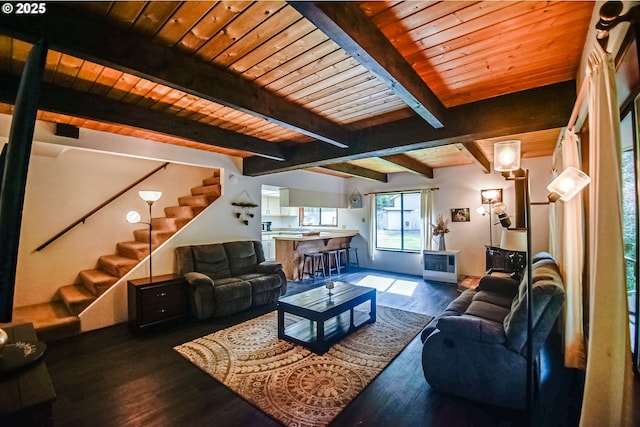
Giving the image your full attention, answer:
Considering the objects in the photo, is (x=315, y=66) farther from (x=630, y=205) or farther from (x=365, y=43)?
(x=630, y=205)

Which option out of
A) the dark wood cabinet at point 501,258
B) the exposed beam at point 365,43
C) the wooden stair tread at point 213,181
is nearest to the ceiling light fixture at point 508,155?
the exposed beam at point 365,43

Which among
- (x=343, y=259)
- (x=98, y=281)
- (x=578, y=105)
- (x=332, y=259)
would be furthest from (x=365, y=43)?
(x=343, y=259)

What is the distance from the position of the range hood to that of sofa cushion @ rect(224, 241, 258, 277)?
75.9 inches

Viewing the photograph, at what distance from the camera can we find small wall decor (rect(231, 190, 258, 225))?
16.6 feet

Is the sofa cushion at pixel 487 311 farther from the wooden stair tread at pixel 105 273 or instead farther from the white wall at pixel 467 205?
the wooden stair tread at pixel 105 273

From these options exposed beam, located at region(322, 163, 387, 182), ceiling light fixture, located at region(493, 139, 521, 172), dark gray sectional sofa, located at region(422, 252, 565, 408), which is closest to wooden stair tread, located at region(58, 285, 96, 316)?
exposed beam, located at region(322, 163, 387, 182)

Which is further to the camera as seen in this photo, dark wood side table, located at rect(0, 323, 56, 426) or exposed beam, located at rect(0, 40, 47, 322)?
dark wood side table, located at rect(0, 323, 56, 426)

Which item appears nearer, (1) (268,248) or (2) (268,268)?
(2) (268,268)

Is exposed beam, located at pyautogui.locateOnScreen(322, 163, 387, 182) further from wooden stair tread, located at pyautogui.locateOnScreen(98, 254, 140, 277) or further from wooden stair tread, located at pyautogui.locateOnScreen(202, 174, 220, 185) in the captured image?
wooden stair tread, located at pyautogui.locateOnScreen(98, 254, 140, 277)

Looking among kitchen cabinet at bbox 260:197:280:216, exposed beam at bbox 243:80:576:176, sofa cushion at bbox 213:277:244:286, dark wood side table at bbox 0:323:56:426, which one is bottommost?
sofa cushion at bbox 213:277:244:286

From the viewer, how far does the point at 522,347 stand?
6.62 feet

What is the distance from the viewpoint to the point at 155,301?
11.6ft

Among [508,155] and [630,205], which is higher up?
[508,155]

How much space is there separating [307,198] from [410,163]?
264 cm
